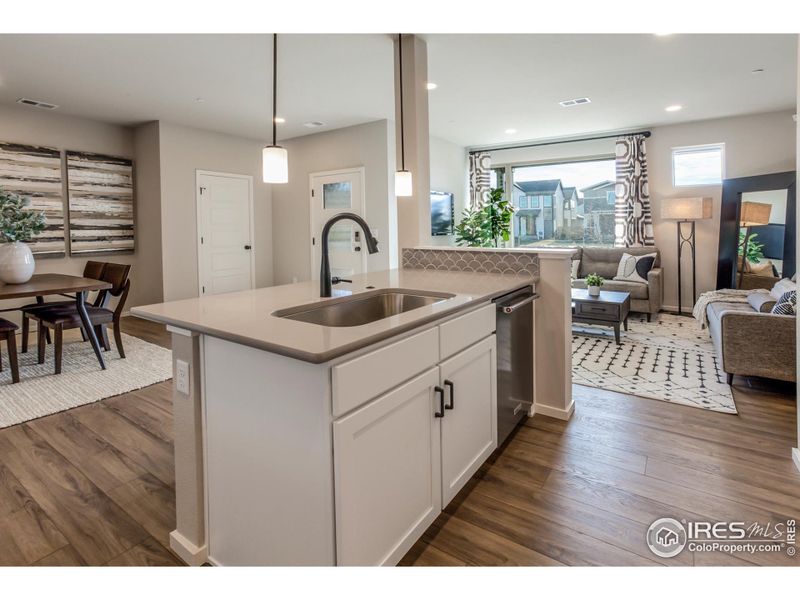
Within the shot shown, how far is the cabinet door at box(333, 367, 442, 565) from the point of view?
4.21 feet

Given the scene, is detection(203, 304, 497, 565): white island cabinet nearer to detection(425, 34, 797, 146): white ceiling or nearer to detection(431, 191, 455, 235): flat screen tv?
detection(425, 34, 797, 146): white ceiling

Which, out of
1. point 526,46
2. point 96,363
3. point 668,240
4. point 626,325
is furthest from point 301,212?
point 668,240

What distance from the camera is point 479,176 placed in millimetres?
7988

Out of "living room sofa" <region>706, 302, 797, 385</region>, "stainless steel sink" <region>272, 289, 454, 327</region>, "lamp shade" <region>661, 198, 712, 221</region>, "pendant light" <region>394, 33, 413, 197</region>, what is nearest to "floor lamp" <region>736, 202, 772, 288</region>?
"lamp shade" <region>661, 198, 712, 221</region>

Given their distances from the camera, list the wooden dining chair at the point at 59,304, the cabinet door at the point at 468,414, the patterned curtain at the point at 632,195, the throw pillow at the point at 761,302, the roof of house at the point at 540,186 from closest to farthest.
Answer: the cabinet door at the point at 468,414
the throw pillow at the point at 761,302
the wooden dining chair at the point at 59,304
the patterned curtain at the point at 632,195
the roof of house at the point at 540,186

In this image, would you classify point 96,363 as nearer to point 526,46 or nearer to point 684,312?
point 526,46

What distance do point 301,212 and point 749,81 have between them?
5.46 metres

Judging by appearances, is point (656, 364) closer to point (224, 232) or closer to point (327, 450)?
point (327, 450)

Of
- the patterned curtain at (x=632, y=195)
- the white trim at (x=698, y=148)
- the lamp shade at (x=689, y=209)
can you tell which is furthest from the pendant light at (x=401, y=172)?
the white trim at (x=698, y=148)

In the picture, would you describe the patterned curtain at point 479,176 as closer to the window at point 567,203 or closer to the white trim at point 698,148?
the window at point 567,203

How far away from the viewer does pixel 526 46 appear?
3.66m

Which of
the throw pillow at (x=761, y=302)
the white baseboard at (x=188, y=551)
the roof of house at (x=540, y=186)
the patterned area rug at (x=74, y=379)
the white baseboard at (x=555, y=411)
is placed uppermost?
the roof of house at (x=540, y=186)

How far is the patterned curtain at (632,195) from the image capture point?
654 centimetres

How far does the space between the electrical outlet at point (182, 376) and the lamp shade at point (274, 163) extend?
102 cm
